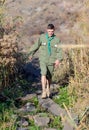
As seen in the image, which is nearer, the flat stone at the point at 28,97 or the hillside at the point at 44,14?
the flat stone at the point at 28,97

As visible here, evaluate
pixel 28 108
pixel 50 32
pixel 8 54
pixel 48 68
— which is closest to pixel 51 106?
pixel 28 108

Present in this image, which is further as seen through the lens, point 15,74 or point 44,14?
point 44,14

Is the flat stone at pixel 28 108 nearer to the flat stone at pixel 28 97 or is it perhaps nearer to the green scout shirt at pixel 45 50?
the flat stone at pixel 28 97

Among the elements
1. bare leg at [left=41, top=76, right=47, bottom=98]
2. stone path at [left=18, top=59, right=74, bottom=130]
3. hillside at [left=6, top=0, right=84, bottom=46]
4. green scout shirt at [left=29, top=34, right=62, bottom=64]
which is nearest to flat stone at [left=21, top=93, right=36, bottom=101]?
stone path at [left=18, top=59, right=74, bottom=130]

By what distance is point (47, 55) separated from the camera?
12.5 meters

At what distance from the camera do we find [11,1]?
775 inches

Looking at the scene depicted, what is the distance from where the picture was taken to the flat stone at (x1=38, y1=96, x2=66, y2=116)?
37.4ft

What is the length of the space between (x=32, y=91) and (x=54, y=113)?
1799 mm

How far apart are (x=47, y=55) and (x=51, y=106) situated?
1.30 m

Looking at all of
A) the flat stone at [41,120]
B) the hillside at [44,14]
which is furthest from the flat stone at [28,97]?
the hillside at [44,14]

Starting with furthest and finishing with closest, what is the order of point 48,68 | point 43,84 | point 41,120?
point 48,68 → point 43,84 → point 41,120

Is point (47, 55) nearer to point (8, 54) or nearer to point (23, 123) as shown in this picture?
point (8, 54)

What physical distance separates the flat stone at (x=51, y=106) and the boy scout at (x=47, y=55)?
0.20m

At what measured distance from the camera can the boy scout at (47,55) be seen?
1225cm
